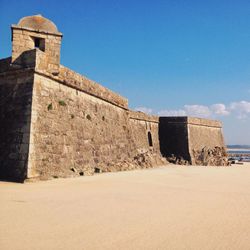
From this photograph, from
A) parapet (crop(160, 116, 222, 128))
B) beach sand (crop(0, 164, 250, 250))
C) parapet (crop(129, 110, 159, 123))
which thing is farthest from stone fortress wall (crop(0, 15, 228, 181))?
parapet (crop(160, 116, 222, 128))

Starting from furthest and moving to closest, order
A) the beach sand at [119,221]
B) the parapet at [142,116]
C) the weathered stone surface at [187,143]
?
the weathered stone surface at [187,143], the parapet at [142,116], the beach sand at [119,221]

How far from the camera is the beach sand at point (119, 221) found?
9.33ft

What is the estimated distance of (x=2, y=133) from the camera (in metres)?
8.33

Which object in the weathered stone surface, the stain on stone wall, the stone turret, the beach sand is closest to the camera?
the beach sand

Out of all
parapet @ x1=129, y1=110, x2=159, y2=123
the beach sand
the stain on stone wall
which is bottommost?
the beach sand

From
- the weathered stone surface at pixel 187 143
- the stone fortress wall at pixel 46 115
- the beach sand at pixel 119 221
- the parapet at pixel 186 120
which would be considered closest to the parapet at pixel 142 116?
the parapet at pixel 186 120

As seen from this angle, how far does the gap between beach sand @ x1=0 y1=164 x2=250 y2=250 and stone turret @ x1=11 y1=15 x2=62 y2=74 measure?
4.72 meters

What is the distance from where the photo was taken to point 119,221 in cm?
365

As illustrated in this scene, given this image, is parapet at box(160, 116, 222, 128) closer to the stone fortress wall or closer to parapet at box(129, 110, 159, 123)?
parapet at box(129, 110, 159, 123)

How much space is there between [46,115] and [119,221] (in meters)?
5.71

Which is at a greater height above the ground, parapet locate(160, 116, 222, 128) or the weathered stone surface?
parapet locate(160, 116, 222, 128)

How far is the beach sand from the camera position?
2.84 meters

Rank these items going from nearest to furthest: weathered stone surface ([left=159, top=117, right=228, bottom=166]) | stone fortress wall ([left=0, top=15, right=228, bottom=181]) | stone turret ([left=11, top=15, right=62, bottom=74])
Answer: stone fortress wall ([left=0, top=15, right=228, bottom=181]) → stone turret ([left=11, top=15, right=62, bottom=74]) → weathered stone surface ([left=159, top=117, right=228, bottom=166])

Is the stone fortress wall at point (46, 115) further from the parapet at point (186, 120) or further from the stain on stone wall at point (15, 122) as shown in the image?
the parapet at point (186, 120)
